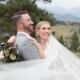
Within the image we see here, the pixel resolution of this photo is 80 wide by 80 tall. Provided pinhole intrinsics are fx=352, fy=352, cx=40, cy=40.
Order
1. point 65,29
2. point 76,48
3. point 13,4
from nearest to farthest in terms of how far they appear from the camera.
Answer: point 13,4 → point 76,48 → point 65,29

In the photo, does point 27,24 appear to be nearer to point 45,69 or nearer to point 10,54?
point 10,54

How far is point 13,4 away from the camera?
3353 cm

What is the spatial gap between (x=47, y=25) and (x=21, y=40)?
124 cm

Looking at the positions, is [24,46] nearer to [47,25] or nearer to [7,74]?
[7,74]

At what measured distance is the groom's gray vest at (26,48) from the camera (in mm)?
3698

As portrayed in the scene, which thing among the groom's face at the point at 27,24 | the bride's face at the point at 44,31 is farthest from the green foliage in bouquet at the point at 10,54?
the bride's face at the point at 44,31

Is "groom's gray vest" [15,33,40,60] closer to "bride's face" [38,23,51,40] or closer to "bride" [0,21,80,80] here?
"bride" [0,21,80,80]

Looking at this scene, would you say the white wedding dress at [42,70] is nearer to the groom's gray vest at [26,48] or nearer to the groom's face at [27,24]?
the groom's gray vest at [26,48]

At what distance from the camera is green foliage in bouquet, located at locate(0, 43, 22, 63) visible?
12.9 ft

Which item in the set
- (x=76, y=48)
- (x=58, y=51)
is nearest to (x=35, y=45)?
(x=58, y=51)

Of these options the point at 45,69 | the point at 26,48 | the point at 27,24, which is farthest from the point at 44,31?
the point at 26,48

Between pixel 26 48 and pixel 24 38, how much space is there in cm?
16

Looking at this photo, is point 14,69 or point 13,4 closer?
point 14,69

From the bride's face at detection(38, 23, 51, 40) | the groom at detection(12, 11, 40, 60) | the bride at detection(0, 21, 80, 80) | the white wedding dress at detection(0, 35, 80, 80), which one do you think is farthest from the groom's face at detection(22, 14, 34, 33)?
the bride's face at detection(38, 23, 51, 40)
